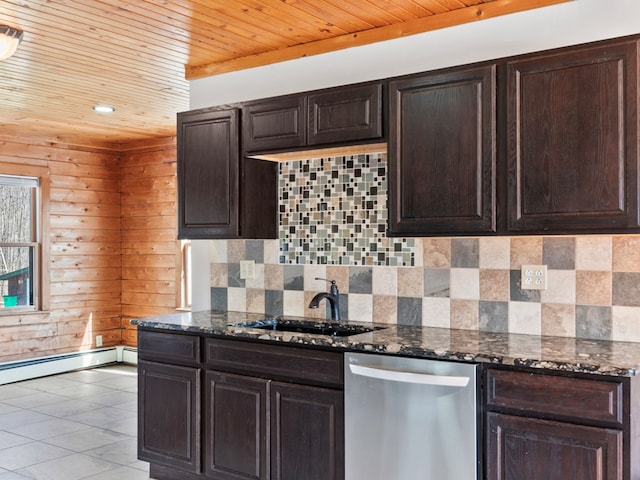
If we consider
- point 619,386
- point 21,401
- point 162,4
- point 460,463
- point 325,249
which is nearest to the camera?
point 619,386

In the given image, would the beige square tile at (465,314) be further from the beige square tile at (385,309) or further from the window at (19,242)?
the window at (19,242)

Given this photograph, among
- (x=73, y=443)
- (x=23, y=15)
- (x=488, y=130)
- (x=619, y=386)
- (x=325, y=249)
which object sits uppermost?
(x=23, y=15)

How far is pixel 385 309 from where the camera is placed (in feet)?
11.1

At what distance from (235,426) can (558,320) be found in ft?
5.25

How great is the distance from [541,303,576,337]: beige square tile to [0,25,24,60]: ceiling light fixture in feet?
9.80

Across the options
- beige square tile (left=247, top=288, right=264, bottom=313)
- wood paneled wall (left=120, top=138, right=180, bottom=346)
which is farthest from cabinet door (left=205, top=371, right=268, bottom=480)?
wood paneled wall (left=120, top=138, right=180, bottom=346)

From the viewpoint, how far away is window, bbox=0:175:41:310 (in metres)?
6.13

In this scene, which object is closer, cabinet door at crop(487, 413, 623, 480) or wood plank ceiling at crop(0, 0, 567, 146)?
cabinet door at crop(487, 413, 623, 480)

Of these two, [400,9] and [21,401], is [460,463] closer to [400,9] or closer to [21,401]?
[400,9]

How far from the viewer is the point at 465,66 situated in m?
2.77

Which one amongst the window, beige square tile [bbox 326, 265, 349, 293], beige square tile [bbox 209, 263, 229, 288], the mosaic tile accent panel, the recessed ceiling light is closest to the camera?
the mosaic tile accent panel

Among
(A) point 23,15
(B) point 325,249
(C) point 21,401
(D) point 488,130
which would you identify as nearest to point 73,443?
(C) point 21,401

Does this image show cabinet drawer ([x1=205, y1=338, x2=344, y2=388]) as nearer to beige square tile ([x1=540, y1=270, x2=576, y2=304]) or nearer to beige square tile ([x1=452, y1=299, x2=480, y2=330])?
beige square tile ([x1=452, y1=299, x2=480, y2=330])

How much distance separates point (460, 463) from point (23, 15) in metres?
2.88
